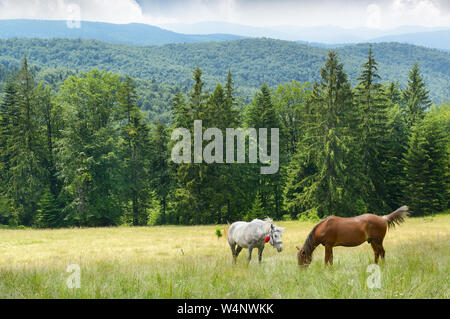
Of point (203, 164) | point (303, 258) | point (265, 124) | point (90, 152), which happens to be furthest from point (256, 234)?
point (265, 124)

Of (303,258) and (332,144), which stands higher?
(303,258)

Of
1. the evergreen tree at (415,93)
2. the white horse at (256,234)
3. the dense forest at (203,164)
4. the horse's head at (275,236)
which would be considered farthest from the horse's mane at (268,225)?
the evergreen tree at (415,93)

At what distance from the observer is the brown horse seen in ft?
26.3

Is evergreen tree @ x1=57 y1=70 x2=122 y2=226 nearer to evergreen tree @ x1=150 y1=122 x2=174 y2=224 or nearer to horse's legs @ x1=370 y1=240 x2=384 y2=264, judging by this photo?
evergreen tree @ x1=150 y1=122 x2=174 y2=224

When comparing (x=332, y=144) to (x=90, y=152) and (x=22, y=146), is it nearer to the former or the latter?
(x=90, y=152)

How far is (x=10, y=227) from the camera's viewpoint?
133 feet

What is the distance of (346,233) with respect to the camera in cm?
802

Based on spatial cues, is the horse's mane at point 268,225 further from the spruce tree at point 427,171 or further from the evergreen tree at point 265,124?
the spruce tree at point 427,171

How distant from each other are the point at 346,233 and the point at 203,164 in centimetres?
3248

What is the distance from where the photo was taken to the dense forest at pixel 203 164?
1481 inches

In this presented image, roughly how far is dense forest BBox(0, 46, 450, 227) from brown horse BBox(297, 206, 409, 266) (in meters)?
28.2

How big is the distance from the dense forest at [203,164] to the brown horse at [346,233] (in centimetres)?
2818
